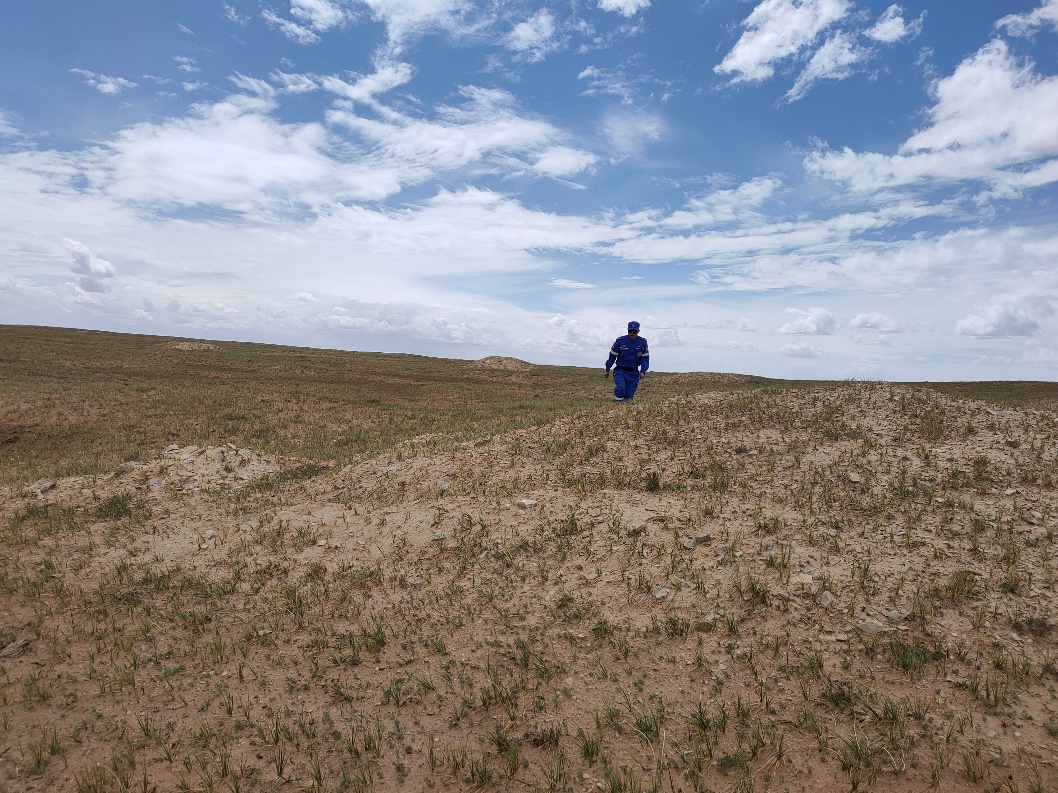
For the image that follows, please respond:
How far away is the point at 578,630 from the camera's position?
595cm

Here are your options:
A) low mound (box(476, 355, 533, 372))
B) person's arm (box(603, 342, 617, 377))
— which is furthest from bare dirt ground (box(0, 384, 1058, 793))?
low mound (box(476, 355, 533, 372))

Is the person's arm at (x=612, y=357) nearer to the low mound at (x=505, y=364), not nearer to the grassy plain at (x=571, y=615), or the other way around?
the grassy plain at (x=571, y=615)

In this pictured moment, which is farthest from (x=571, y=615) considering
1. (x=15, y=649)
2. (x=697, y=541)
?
(x=15, y=649)

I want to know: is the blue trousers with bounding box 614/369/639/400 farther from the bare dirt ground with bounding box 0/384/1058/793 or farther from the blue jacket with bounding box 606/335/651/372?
the bare dirt ground with bounding box 0/384/1058/793

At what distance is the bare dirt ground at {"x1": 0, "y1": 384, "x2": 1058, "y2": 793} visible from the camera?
14.0 feet

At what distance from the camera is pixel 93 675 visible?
18.4 ft

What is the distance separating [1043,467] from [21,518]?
18509 millimetres

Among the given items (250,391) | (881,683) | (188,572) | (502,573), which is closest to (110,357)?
(250,391)

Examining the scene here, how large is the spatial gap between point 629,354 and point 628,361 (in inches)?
9.1

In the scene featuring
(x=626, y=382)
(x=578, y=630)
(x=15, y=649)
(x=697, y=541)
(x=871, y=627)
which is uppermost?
(x=626, y=382)

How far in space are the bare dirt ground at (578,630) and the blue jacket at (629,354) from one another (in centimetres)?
683

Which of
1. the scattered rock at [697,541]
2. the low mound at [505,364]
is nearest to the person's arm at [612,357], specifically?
the scattered rock at [697,541]

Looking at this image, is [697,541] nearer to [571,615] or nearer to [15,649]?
[571,615]

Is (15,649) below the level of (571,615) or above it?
below
